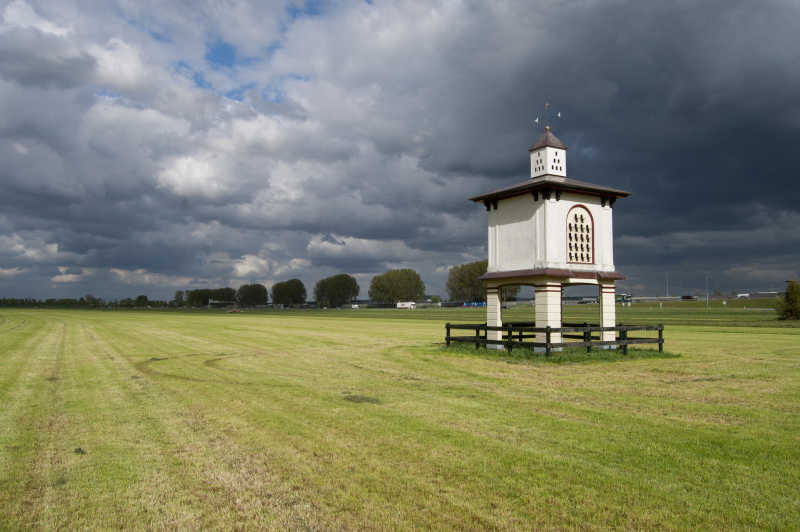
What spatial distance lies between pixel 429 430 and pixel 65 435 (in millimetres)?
6823

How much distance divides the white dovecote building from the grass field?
6.51 m

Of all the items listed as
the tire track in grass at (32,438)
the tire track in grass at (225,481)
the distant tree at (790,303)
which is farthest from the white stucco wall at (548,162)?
the distant tree at (790,303)

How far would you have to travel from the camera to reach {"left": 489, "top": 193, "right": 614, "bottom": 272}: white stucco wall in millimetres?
23984

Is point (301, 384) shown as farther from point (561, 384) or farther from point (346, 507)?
point (346, 507)

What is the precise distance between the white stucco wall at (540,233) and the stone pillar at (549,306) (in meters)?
0.94

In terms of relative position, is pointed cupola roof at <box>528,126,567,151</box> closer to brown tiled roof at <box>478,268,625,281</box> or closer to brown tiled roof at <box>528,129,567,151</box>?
brown tiled roof at <box>528,129,567,151</box>

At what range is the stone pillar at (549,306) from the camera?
23.5 meters

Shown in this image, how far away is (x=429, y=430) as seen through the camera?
10312mm

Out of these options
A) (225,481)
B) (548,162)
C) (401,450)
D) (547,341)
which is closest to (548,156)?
(548,162)

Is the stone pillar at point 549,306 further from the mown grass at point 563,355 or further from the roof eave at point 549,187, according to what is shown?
the roof eave at point 549,187

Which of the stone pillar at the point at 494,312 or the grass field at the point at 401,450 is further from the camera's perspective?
the stone pillar at the point at 494,312

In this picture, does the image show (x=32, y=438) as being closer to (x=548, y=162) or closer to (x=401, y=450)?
(x=401, y=450)

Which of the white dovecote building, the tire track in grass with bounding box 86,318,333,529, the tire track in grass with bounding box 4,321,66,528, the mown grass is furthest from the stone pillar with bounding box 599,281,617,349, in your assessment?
the tire track in grass with bounding box 4,321,66,528

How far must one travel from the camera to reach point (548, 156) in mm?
25469
